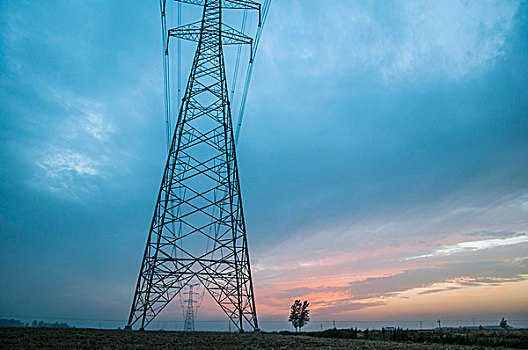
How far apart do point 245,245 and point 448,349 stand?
13.9m

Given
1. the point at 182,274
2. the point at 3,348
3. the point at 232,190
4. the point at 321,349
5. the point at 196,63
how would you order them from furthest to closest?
1. the point at 196,63
2. the point at 232,190
3. the point at 182,274
4. the point at 321,349
5. the point at 3,348

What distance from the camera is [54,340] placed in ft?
51.0

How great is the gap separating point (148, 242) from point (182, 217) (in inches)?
110

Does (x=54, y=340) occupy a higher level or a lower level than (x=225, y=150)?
lower

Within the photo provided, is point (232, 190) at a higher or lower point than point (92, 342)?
higher

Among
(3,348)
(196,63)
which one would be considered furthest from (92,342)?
(196,63)

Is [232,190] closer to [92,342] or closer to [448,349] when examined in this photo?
[92,342]

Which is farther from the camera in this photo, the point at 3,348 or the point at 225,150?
the point at 225,150

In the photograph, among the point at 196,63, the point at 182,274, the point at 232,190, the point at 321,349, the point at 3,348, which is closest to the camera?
the point at 3,348

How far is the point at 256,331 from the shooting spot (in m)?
24.3

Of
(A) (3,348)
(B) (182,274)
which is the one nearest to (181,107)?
(B) (182,274)

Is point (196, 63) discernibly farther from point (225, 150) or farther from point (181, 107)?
point (225, 150)

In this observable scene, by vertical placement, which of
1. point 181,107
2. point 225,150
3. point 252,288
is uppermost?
point 181,107

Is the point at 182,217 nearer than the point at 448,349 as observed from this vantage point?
No
